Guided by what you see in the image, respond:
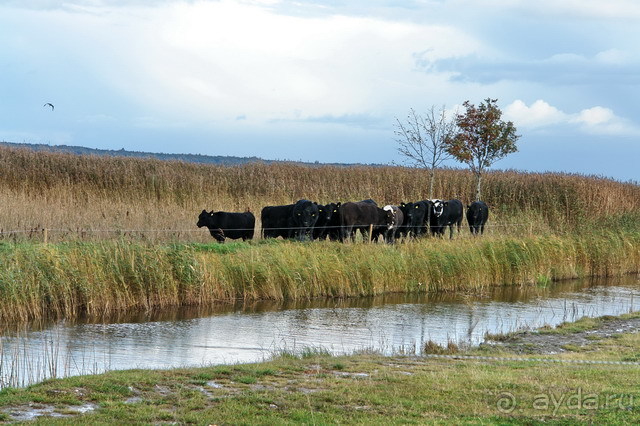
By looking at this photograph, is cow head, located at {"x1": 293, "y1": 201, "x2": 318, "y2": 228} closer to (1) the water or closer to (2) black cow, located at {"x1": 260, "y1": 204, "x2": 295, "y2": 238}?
(2) black cow, located at {"x1": 260, "y1": 204, "x2": 295, "y2": 238}

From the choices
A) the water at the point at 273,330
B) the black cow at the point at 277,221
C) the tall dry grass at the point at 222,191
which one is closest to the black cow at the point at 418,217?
the tall dry grass at the point at 222,191

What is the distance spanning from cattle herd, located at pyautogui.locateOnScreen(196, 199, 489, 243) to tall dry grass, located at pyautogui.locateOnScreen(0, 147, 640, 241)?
2.93 feet

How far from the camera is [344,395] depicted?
8.51m

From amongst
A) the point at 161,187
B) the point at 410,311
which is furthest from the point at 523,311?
the point at 161,187

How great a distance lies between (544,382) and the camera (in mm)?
9344

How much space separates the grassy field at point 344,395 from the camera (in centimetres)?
768

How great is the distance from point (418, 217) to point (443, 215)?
56.9 inches

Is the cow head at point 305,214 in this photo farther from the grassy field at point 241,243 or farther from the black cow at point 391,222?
the black cow at point 391,222

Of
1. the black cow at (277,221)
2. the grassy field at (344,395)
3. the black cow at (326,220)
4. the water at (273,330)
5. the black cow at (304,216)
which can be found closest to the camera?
the grassy field at (344,395)

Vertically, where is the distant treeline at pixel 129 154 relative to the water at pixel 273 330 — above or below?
above

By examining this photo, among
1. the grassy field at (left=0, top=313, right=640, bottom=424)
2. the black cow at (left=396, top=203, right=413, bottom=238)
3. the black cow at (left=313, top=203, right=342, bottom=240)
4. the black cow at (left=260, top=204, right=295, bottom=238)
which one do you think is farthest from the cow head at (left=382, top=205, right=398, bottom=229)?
the grassy field at (left=0, top=313, right=640, bottom=424)

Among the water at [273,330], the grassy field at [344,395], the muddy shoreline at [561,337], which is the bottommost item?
the water at [273,330]

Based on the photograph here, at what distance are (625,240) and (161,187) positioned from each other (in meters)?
17.6

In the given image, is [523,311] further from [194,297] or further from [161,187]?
[161,187]
